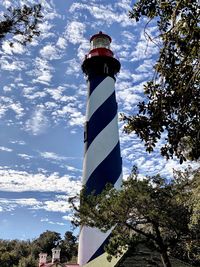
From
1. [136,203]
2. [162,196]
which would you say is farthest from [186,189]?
[136,203]

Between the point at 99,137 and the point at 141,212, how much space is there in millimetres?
9190

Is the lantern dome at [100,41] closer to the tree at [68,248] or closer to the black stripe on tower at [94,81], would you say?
the black stripe on tower at [94,81]

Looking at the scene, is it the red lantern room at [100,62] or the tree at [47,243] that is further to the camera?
the tree at [47,243]

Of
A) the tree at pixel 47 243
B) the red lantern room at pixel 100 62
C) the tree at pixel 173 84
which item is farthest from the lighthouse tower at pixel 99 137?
the tree at pixel 47 243

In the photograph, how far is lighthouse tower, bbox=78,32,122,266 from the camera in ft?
67.4

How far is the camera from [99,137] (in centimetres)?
2241

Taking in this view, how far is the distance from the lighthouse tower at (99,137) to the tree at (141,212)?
588 centimetres

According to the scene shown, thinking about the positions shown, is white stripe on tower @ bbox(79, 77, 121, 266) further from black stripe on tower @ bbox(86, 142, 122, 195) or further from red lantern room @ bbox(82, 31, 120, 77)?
red lantern room @ bbox(82, 31, 120, 77)

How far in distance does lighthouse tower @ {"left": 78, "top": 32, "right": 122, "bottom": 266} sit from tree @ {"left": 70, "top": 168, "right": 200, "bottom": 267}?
5.88 metres

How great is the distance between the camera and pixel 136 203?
1344cm

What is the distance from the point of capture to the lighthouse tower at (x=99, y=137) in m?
20.5

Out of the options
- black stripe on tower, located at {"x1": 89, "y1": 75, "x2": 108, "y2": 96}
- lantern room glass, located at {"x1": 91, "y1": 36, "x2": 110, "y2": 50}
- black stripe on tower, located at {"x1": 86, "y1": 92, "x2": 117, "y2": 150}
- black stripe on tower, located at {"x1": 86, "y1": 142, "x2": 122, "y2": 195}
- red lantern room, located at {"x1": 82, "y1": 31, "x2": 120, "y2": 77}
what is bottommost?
black stripe on tower, located at {"x1": 86, "y1": 142, "x2": 122, "y2": 195}

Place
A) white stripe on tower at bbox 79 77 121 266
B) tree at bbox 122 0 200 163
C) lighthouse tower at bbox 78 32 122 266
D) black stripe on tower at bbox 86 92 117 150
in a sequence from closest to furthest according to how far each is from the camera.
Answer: tree at bbox 122 0 200 163 < white stripe on tower at bbox 79 77 121 266 < lighthouse tower at bbox 78 32 122 266 < black stripe on tower at bbox 86 92 117 150

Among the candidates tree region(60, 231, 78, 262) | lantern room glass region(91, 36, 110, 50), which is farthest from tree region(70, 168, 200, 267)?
tree region(60, 231, 78, 262)
